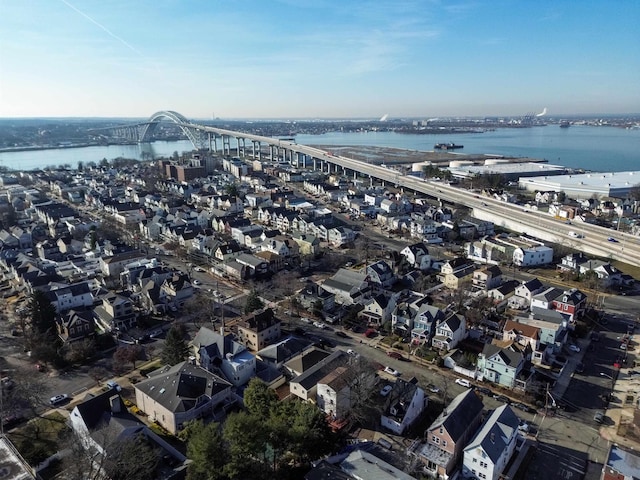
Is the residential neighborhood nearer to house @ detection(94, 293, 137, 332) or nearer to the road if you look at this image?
house @ detection(94, 293, 137, 332)

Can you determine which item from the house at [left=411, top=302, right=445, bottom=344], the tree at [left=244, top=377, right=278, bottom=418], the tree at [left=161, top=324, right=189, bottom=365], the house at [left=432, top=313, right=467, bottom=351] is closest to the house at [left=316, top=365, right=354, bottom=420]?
the tree at [left=244, top=377, right=278, bottom=418]

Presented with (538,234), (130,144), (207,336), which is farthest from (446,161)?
(130,144)

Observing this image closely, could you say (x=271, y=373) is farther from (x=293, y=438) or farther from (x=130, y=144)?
(x=130, y=144)

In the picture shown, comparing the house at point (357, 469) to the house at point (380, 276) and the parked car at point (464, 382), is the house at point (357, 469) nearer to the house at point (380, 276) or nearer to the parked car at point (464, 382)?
the parked car at point (464, 382)

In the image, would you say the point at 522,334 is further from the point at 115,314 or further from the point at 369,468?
the point at 115,314

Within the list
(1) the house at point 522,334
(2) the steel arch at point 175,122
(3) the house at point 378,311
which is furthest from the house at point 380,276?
(2) the steel arch at point 175,122

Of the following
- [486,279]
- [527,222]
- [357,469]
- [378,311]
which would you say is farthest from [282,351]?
[527,222]
